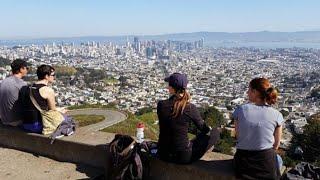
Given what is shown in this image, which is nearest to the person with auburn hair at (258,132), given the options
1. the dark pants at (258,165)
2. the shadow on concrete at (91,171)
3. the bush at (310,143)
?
the dark pants at (258,165)

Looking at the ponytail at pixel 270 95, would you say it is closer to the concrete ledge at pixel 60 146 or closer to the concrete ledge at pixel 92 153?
the concrete ledge at pixel 92 153

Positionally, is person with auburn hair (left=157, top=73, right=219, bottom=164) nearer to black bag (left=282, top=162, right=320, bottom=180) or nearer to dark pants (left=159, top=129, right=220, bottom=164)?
dark pants (left=159, top=129, right=220, bottom=164)

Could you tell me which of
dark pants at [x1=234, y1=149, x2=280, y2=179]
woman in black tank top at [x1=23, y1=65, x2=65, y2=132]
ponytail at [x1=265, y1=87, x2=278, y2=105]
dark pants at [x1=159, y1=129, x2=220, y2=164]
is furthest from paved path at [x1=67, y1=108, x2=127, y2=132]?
ponytail at [x1=265, y1=87, x2=278, y2=105]

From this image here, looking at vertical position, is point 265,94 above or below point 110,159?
above

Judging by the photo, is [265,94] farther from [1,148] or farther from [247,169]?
[1,148]

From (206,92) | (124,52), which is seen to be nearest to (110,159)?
(206,92)
